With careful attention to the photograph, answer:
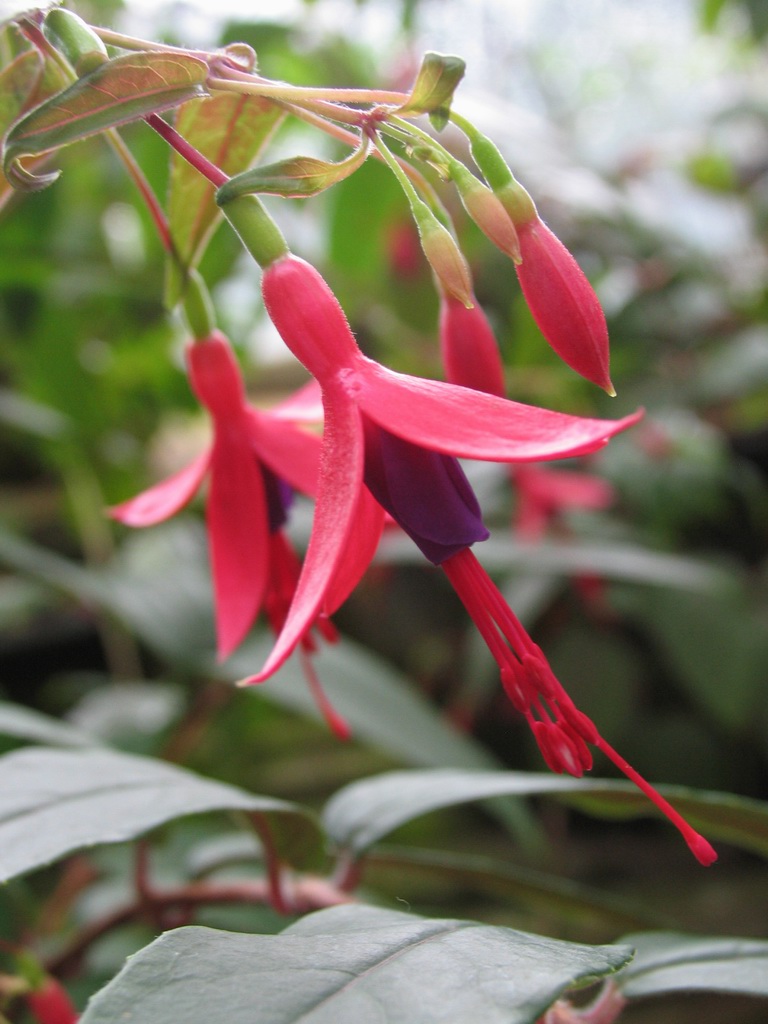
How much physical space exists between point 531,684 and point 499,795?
0.38 ft

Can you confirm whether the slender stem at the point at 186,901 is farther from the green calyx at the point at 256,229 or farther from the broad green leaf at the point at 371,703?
the green calyx at the point at 256,229

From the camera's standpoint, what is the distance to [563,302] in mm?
285

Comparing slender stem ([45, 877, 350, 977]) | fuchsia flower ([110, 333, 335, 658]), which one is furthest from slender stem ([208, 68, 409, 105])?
slender stem ([45, 877, 350, 977])

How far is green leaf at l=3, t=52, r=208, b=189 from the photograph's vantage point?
263mm

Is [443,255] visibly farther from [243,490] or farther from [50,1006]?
[50,1006]

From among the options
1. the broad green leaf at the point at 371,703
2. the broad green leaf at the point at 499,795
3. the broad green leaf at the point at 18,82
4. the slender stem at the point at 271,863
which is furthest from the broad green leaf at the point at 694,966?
the broad green leaf at the point at 18,82

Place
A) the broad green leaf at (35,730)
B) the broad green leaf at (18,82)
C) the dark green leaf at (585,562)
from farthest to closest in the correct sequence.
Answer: the dark green leaf at (585,562) → the broad green leaf at (35,730) → the broad green leaf at (18,82)

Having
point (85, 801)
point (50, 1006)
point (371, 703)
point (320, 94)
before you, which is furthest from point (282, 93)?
point (371, 703)

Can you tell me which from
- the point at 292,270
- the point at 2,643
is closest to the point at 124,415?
the point at 2,643

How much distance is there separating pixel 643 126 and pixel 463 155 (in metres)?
1.34

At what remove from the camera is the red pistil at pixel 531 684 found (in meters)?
0.26

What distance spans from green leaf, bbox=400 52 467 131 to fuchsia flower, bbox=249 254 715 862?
2.4 inches

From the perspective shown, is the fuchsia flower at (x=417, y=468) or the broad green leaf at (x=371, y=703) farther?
the broad green leaf at (x=371, y=703)

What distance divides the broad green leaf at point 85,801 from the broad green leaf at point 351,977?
7cm
